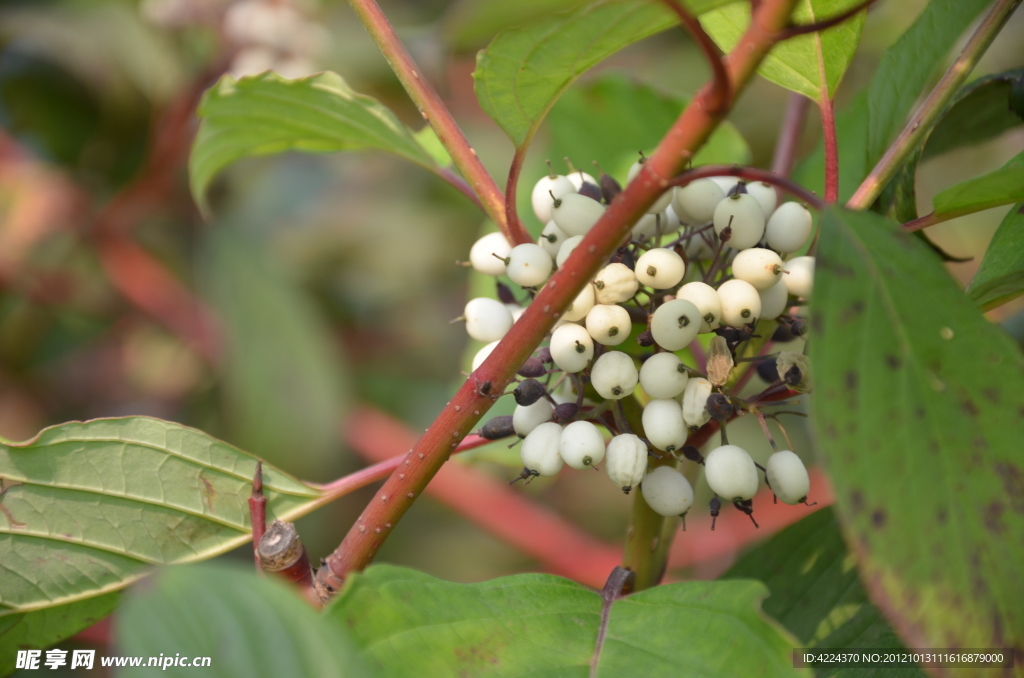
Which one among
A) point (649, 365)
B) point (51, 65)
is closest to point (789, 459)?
point (649, 365)

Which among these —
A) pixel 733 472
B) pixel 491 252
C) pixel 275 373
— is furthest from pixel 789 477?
pixel 275 373

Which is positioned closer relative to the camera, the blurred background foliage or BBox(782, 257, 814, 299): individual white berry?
BBox(782, 257, 814, 299): individual white berry

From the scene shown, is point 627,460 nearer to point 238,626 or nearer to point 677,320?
point 677,320

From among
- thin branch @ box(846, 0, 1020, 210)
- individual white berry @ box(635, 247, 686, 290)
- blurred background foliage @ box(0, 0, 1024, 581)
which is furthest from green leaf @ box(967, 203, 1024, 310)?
blurred background foliage @ box(0, 0, 1024, 581)

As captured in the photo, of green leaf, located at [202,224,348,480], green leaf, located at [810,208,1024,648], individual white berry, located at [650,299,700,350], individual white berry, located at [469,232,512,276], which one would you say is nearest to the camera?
green leaf, located at [810,208,1024,648]

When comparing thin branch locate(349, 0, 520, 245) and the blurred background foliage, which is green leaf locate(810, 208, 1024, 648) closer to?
thin branch locate(349, 0, 520, 245)

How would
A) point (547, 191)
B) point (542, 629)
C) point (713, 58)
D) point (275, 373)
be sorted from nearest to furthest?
point (713, 58) < point (542, 629) < point (547, 191) < point (275, 373)
